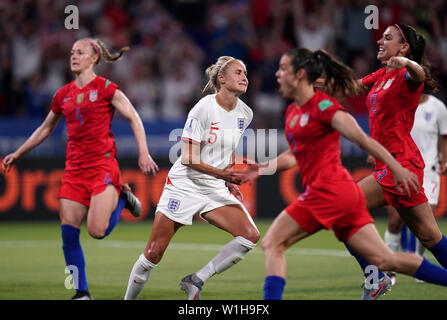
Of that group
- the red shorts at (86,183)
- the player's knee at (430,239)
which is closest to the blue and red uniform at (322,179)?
the player's knee at (430,239)

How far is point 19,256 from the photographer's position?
11312 millimetres

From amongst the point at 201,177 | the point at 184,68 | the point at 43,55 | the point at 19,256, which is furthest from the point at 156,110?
the point at 201,177

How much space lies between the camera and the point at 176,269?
9.97 m

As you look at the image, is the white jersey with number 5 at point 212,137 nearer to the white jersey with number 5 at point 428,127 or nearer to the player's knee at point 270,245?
the player's knee at point 270,245

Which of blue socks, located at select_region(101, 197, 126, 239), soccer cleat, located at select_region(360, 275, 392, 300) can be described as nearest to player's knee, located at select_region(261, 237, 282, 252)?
soccer cleat, located at select_region(360, 275, 392, 300)

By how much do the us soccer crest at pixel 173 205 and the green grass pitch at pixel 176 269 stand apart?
1.45m

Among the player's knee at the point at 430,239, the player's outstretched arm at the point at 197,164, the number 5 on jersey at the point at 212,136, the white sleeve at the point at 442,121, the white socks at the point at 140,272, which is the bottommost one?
the white socks at the point at 140,272

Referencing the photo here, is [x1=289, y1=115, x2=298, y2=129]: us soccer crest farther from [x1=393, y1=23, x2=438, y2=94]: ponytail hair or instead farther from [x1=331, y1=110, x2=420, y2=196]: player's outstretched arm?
[x1=393, y1=23, x2=438, y2=94]: ponytail hair

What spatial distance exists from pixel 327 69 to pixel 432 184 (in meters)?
3.76

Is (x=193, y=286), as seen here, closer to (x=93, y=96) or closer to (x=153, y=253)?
(x=153, y=253)

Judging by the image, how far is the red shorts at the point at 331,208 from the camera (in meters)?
5.63

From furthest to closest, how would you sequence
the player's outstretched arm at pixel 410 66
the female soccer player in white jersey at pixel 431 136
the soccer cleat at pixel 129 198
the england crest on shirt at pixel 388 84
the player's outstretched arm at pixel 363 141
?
1. the female soccer player in white jersey at pixel 431 136
2. the soccer cleat at pixel 129 198
3. the england crest on shirt at pixel 388 84
4. the player's outstretched arm at pixel 410 66
5. the player's outstretched arm at pixel 363 141

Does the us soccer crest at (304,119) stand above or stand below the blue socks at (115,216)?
above

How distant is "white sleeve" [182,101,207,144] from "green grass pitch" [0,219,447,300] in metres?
1.96
